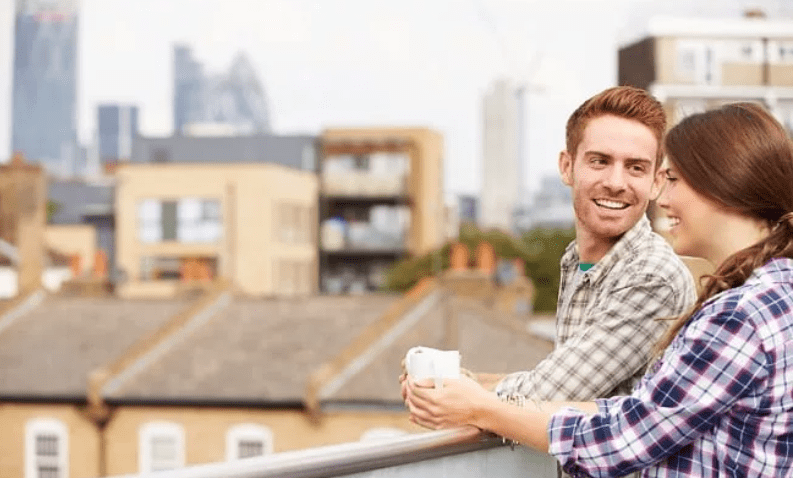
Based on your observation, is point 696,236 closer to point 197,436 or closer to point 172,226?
point 197,436

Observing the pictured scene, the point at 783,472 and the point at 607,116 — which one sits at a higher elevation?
the point at 607,116

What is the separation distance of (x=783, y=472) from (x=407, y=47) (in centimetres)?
11337

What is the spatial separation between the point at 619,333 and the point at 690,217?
381 mm

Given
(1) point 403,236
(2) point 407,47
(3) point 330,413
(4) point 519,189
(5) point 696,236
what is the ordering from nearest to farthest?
1. (5) point 696,236
2. (3) point 330,413
3. (1) point 403,236
4. (2) point 407,47
5. (4) point 519,189

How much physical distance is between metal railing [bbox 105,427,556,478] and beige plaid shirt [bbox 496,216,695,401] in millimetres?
133

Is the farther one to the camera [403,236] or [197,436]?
[403,236]

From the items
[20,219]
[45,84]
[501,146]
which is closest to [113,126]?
[45,84]

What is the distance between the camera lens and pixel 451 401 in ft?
8.29

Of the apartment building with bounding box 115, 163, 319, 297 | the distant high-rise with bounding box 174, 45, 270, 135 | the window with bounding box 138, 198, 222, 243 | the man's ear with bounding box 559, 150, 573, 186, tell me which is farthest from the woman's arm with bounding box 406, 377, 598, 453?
the distant high-rise with bounding box 174, 45, 270, 135

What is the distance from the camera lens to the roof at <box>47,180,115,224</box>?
68562 millimetres

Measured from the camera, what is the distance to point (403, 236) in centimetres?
6300

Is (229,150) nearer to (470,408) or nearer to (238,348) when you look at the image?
(238,348)

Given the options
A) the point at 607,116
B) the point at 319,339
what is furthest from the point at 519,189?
the point at 607,116

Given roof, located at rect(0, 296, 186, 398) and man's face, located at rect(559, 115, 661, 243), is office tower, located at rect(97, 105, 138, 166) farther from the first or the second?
man's face, located at rect(559, 115, 661, 243)
